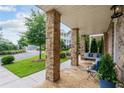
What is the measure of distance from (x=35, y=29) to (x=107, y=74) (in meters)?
7.03

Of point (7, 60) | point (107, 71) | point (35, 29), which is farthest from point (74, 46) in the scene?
point (7, 60)

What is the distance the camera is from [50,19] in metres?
3.96

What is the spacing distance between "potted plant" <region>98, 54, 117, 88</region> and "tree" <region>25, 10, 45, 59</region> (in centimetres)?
664

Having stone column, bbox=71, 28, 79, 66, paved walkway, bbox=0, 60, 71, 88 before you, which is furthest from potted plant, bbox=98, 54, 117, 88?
stone column, bbox=71, 28, 79, 66

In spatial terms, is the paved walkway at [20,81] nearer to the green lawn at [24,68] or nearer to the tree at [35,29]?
the green lawn at [24,68]

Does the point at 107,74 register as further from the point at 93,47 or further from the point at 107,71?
the point at 93,47

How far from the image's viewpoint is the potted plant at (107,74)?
9.37 ft

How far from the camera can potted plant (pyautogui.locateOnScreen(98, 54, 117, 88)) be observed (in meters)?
2.86

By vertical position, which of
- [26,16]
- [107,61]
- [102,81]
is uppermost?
[26,16]

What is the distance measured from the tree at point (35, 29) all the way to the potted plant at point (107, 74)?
21.8 feet

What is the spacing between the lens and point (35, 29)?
8992 mm
